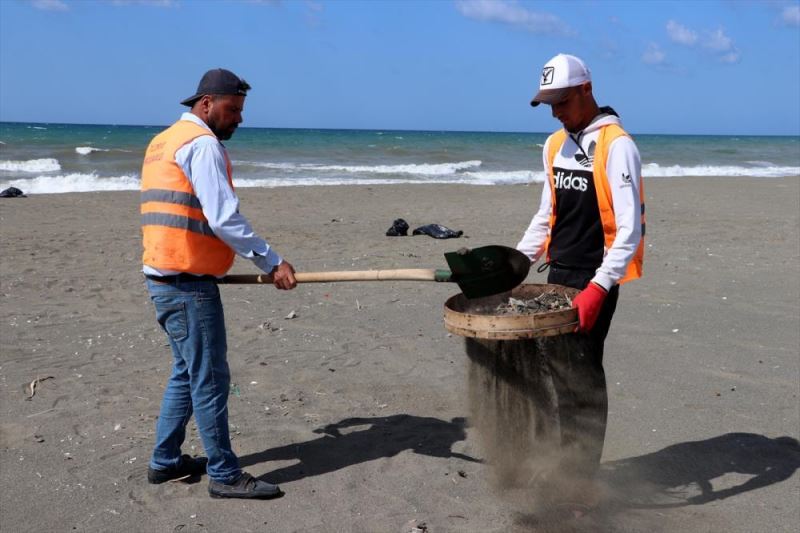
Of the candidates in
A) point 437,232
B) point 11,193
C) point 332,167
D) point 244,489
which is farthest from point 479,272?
point 332,167

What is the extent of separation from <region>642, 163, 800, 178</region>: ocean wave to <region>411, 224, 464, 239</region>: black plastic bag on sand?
22.5 meters

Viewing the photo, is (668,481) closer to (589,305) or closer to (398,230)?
(589,305)

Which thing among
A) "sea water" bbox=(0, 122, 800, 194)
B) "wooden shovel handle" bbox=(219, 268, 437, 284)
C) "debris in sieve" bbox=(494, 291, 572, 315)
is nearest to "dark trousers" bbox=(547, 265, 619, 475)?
"debris in sieve" bbox=(494, 291, 572, 315)

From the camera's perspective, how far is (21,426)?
490cm

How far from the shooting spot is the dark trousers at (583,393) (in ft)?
12.7

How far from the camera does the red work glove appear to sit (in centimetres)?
352

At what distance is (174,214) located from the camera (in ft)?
12.3

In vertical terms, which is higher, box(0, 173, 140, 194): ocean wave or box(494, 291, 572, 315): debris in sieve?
box(494, 291, 572, 315): debris in sieve

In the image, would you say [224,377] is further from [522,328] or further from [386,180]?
[386,180]

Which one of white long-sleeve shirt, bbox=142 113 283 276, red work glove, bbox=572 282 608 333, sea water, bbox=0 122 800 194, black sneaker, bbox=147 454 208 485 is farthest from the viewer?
sea water, bbox=0 122 800 194

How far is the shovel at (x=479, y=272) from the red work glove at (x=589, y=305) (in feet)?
1.45

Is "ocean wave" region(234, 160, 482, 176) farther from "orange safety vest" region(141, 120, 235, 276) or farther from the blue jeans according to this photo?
"orange safety vest" region(141, 120, 235, 276)

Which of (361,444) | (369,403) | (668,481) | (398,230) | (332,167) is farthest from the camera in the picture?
(332,167)

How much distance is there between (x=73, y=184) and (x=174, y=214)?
789 inches
